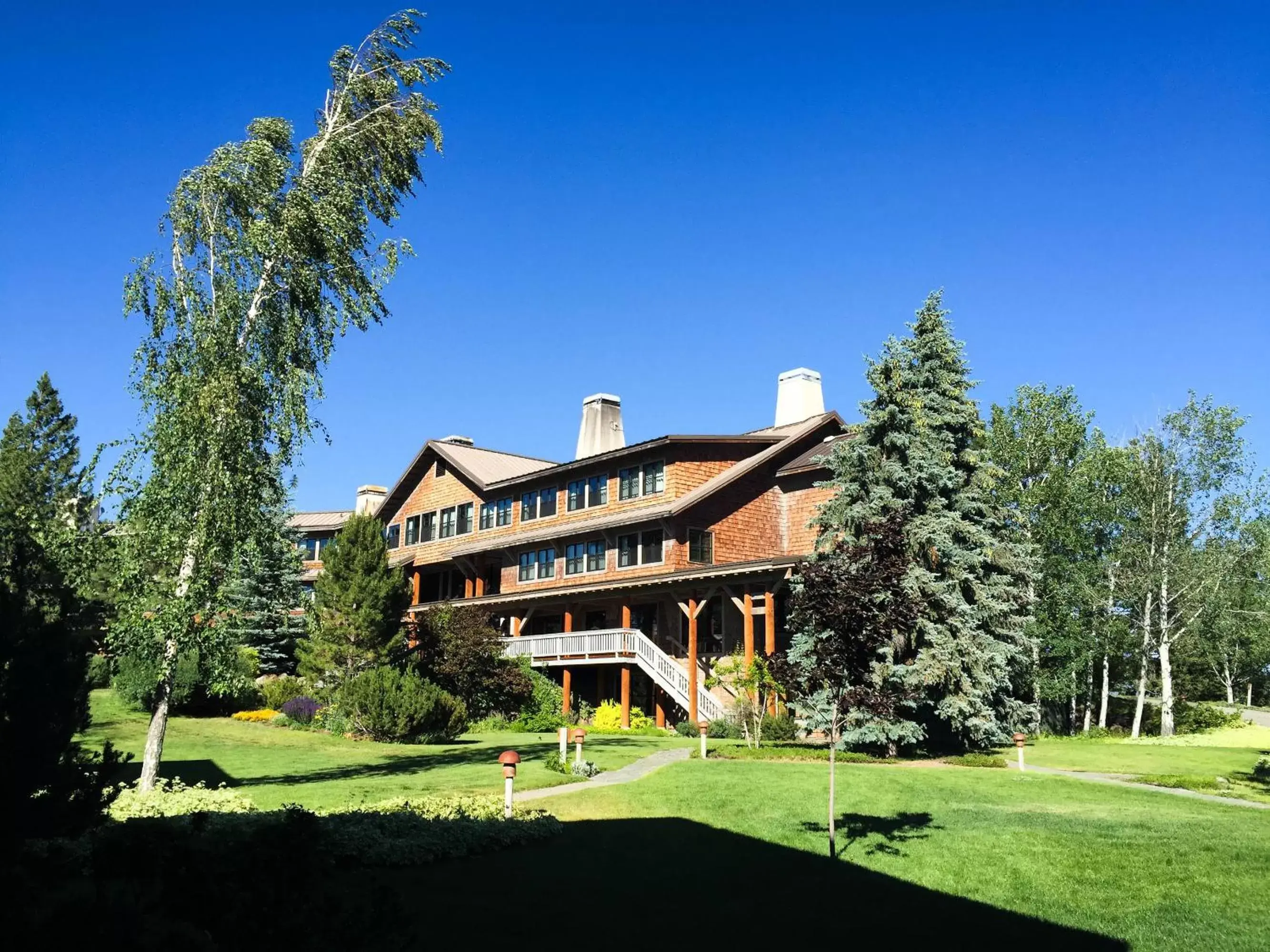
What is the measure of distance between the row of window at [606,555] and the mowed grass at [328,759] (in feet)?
24.5

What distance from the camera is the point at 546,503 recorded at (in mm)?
42594

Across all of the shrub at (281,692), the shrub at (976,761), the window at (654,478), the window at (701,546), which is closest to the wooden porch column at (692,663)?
the window at (701,546)

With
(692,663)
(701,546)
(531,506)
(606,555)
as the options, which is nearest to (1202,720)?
(701,546)

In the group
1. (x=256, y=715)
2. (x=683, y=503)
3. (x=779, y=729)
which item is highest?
(x=683, y=503)

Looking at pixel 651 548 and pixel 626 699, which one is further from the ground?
pixel 651 548

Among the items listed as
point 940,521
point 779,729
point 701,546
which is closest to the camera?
point 940,521

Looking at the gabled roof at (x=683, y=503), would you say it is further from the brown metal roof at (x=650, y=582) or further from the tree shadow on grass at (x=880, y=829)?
the tree shadow on grass at (x=880, y=829)

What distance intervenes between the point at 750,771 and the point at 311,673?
21.4 metres

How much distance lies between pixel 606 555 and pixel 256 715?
1408 cm

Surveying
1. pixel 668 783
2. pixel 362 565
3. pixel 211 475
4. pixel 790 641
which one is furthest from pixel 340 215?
pixel 790 641

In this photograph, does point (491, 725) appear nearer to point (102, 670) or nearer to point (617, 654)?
point (617, 654)

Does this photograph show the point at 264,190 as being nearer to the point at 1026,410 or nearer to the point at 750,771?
the point at 750,771

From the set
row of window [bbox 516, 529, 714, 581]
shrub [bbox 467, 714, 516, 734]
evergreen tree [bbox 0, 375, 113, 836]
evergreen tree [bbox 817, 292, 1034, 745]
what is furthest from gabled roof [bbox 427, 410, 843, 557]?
evergreen tree [bbox 0, 375, 113, 836]

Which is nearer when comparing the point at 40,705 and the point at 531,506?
the point at 40,705
